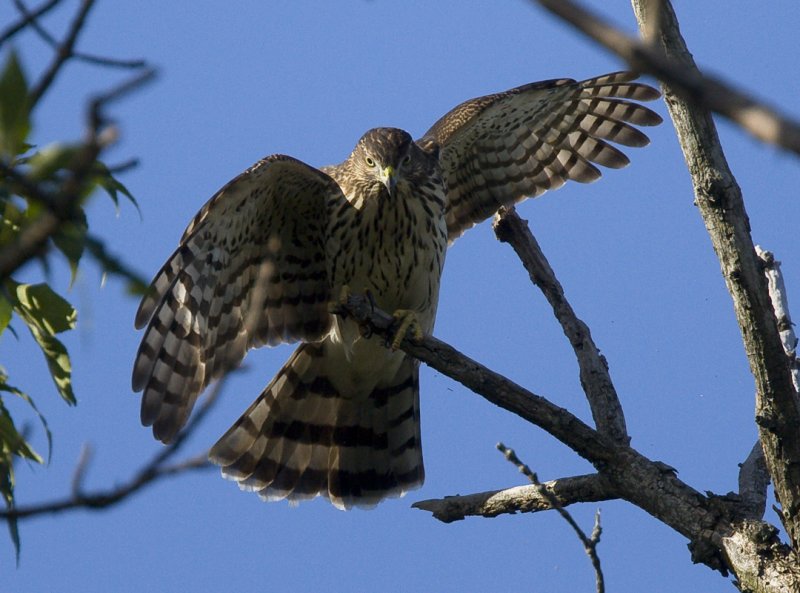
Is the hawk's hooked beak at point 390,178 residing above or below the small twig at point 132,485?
above

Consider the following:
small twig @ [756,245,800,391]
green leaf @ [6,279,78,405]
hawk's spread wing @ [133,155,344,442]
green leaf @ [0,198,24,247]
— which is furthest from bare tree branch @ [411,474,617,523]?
green leaf @ [0,198,24,247]

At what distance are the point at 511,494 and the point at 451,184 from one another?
3080 millimetres

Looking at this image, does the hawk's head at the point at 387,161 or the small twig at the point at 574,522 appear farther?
the hawk's head at the point at 387,161

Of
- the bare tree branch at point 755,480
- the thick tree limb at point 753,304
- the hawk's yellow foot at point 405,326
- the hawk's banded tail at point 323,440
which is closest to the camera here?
the thick tree limb at point 753,304

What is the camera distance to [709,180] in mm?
4316

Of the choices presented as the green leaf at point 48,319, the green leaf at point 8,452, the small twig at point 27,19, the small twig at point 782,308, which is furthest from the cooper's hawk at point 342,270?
the small twig at point 27,19

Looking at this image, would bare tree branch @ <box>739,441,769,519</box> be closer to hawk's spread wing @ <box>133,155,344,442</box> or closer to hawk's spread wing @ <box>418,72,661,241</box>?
hawk's spread wing @ <box>133,155,344,442</box>

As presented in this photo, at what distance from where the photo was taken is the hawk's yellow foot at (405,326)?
5064 mm

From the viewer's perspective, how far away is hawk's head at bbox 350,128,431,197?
241 inches

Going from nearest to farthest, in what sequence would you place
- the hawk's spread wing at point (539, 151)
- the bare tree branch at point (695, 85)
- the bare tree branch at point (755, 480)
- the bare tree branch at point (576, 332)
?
the bare tree branch at point (695, 85)
the bare tree branch at point (755, 480)
the bare tree branch at point (576, 332)
the hawk's spread wing at point (539, 151)

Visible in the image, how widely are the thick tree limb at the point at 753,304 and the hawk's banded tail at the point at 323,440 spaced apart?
2.93 metres

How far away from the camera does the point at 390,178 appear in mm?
6020

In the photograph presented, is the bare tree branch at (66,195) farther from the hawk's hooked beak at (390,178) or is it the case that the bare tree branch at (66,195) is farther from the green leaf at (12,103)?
the hawk's hooked beak at (390,178)

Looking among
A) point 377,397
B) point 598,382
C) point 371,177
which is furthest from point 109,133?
point 377,397
